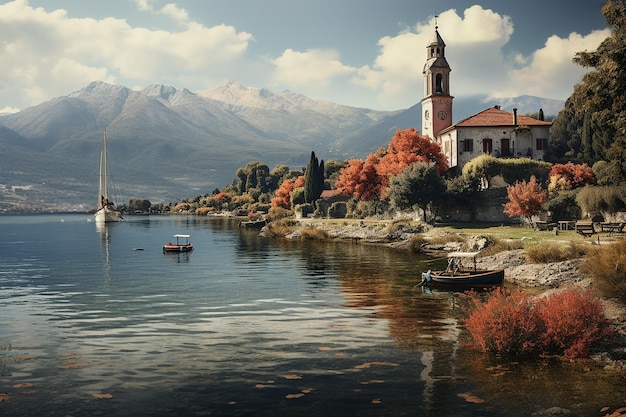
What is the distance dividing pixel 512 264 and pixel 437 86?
6352 cm

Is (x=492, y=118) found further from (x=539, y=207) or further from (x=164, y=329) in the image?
(x=164, y=329)

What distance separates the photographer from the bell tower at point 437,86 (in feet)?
332

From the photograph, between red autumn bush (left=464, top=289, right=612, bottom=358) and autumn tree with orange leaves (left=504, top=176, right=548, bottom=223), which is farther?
autumn tree with orange leaves (left=504, top=176, right=548, bottom=223)

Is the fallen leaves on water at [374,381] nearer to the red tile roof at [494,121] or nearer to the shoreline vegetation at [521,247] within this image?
the shoreline vegetation at [521,247]

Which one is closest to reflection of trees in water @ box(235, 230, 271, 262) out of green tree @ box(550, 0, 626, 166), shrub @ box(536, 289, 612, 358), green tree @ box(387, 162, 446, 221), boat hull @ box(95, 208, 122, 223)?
green tree @ box(387, 162, 446, 221)

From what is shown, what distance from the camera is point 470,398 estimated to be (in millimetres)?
17156

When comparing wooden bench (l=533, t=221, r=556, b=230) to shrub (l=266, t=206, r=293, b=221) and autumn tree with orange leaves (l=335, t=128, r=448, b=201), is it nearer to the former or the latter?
autumn tree with orange leaves (l=335, t=128, r=448, b=201)

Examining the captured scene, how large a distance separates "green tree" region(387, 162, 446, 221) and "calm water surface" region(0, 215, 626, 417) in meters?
32.6

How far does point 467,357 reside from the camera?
21266mm

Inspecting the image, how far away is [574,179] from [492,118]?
21.1 metres

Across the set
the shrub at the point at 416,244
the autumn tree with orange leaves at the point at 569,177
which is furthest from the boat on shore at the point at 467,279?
the autumn tree with orange leaves at the point at 569,177

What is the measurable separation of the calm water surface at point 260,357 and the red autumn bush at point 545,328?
0.95 metres

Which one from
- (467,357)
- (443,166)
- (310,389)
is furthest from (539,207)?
(310,389)

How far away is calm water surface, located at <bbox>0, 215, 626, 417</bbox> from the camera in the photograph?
16.9 m
